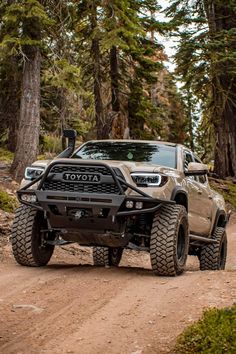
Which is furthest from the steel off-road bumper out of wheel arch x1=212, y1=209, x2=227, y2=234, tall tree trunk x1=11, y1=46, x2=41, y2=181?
tall tree trunk x1=11, y1=46, x2=41, y2=181

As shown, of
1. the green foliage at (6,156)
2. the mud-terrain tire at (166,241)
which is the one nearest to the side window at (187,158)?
the mud-terrain tire at (166,241)

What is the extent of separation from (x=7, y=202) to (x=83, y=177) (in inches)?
240

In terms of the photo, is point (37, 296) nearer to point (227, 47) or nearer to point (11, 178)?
point (11, 178)

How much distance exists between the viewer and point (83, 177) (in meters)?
7.62

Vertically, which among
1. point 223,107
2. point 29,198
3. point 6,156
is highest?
point 223,107

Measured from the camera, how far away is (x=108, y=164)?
7.54m

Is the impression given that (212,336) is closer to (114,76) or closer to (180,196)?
(180,196)

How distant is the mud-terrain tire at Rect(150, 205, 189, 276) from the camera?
7.66 m

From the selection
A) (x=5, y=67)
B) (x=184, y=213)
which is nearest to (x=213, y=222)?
(x=184, y=213)

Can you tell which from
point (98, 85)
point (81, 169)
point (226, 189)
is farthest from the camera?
point (226, 189)

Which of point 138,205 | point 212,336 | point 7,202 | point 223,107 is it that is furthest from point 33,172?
point 223,107

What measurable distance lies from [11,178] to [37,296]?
378 inches

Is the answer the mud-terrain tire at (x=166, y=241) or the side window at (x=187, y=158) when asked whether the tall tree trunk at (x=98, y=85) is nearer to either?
the side window at (x=187, y=158)

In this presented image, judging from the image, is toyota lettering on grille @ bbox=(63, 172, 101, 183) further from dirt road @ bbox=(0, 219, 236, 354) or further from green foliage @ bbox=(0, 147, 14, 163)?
green foliage @ bbox=(0, 147, 14, 163)
